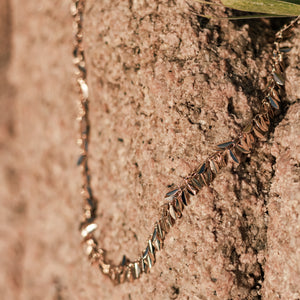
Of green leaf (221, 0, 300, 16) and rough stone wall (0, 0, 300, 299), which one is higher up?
green leaf (221, 0, 300, 16)

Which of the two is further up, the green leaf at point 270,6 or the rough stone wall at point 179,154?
the green leaf at point 270,6

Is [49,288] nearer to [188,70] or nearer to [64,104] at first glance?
[64,104]

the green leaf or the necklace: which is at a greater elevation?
the green leaf

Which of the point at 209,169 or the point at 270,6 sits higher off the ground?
the point at 270,6

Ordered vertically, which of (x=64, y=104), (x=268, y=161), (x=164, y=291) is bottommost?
(x=164, y=291)

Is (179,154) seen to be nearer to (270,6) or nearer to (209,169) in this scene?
(209,169)

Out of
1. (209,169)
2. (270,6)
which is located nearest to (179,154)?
(209,169)

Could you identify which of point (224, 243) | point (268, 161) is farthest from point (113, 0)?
point (224, 243)

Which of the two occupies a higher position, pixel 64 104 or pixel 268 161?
pixel 268 161
